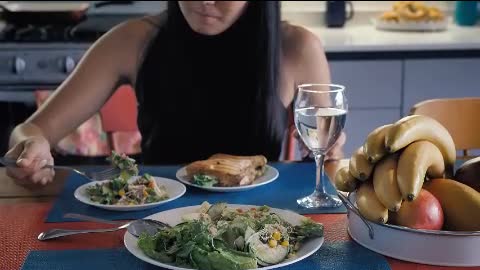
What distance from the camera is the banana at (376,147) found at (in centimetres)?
99

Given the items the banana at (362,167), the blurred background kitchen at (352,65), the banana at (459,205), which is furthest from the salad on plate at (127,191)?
the blurred background kitchen at (352,65)

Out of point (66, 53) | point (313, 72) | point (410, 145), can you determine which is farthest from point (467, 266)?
point (66, 53)

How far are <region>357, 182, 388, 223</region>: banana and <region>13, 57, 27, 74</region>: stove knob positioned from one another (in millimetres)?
2035

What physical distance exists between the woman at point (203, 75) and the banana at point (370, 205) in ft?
2.31

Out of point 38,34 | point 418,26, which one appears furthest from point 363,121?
point 38,34

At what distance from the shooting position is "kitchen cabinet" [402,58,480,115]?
9.14 ft

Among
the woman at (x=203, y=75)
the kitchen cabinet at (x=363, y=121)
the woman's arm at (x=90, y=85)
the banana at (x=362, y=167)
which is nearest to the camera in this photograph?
the banana at (x=362, y=167)

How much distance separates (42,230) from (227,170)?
13.2 inches

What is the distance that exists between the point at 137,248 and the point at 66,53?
1939 mm

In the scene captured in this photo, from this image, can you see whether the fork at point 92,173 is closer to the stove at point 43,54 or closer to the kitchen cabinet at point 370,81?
the stove at point 43,54

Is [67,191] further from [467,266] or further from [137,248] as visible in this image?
[467,266]

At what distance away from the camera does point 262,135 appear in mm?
1736

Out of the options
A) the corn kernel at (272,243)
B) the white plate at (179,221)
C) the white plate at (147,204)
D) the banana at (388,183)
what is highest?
the banana at (388,183)

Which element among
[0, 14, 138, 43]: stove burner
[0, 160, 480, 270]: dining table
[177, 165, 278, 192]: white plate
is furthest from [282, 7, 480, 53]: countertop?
[0, 160, 480, 270]: dining table
